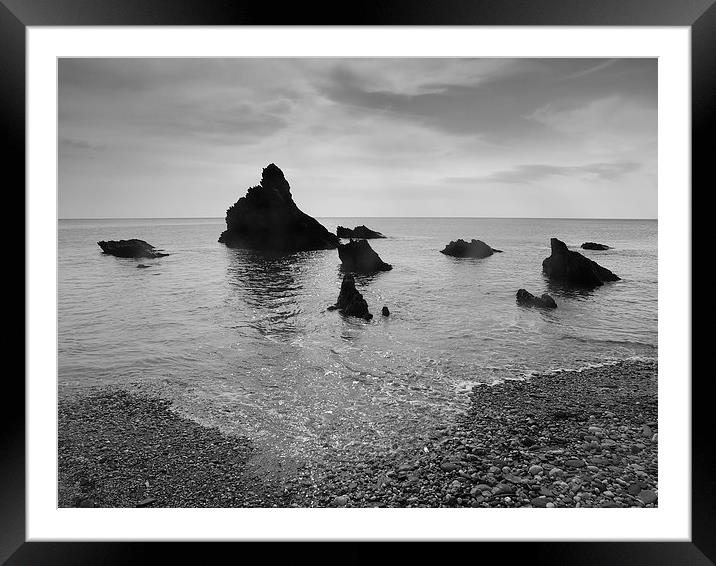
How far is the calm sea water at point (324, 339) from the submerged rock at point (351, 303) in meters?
0.37

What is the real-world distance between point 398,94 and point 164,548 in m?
19.6

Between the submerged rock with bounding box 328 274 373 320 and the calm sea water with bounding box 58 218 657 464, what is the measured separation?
37 centimetres

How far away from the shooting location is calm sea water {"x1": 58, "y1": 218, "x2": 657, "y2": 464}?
5996mm

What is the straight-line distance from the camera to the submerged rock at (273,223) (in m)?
25.0

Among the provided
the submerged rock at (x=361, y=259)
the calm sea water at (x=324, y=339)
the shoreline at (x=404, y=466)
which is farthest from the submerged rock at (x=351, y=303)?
the submerged rock at (x=361, y=259)

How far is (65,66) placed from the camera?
13719 millimetres

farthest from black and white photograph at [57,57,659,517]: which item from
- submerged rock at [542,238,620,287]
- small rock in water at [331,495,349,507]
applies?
submerged rock at [542,238,620,287]

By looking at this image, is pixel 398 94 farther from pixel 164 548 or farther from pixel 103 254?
pixel 164 548

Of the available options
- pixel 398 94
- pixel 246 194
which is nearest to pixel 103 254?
pixel 246 194

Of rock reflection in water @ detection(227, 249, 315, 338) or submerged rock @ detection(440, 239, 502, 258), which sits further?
submerged rock @ detection(440, 239, 502, 258)

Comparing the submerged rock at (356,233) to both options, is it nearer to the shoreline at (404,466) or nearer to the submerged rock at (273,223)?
the submerged rock at (273,223)

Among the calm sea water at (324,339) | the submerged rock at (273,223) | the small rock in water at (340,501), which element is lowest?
the small rock in water at (340,501)

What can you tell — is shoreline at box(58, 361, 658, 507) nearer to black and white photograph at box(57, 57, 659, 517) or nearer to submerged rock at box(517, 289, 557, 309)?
black and white photograph at box(57, 57, 659, 517)
